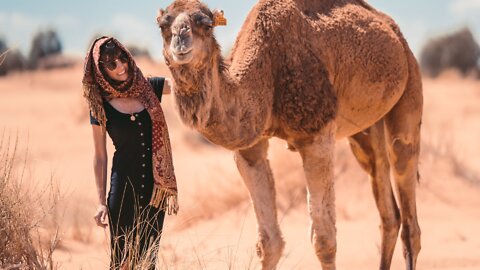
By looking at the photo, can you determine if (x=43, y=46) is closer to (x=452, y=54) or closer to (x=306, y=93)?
(x=452, y=54)

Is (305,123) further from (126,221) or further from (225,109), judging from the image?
(126,221)

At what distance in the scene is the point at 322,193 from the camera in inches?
235

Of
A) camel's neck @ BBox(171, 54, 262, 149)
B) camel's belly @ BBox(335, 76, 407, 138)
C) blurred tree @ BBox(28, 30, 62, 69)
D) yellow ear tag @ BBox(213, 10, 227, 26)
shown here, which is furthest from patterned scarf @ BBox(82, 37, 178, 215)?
blurred tree @ BBox(28, 30, 62, 69)

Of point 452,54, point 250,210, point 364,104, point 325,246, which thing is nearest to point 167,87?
point 325,246

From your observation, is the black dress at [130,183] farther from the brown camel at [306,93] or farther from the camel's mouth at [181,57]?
the camel's mouth at [181,57]

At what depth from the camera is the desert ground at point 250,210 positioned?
8219 mm

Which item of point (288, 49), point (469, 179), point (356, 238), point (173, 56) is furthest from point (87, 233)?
point (469, 179)

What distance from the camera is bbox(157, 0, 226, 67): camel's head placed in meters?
4.69

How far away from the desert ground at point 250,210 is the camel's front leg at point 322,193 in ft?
2.03

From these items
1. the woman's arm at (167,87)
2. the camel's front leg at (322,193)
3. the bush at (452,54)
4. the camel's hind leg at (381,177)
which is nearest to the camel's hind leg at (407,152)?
the camel's hind leg at (381,177)

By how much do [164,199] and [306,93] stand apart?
1.29m

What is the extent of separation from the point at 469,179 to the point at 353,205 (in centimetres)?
272

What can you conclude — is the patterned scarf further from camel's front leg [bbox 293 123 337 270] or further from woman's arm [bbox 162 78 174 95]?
camel's front leg [bbox 293 123 337 270]

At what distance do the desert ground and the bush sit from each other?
24890 millimetres
